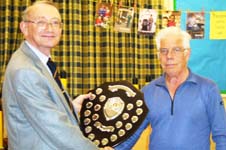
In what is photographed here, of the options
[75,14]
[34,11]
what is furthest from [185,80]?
[75,14]

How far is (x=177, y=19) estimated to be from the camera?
3.36 meters

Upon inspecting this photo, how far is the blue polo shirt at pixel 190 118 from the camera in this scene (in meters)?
1.87

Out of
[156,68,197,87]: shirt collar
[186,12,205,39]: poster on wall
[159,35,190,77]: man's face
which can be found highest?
[186,12,205,39]: poster on wall

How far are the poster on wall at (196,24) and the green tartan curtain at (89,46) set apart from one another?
288mm

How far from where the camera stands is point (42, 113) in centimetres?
143

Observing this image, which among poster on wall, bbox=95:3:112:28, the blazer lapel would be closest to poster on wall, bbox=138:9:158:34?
poster on wall, bbox=95:3:112:28

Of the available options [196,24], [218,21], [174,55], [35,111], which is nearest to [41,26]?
[35,111]

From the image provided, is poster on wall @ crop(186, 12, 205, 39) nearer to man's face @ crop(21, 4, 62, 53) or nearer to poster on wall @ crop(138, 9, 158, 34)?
poster on wall @ crop(138, 9, 158, 34)

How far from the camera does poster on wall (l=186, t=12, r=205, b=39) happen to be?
3398 millimetres

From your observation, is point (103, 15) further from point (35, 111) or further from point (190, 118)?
point (35, 111)

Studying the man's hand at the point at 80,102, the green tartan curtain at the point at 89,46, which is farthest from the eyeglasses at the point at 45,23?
the green tartan curtain at the point at 89,46

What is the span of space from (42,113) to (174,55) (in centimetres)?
81

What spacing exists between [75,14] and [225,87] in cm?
154

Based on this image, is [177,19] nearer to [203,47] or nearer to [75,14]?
[203,47]
